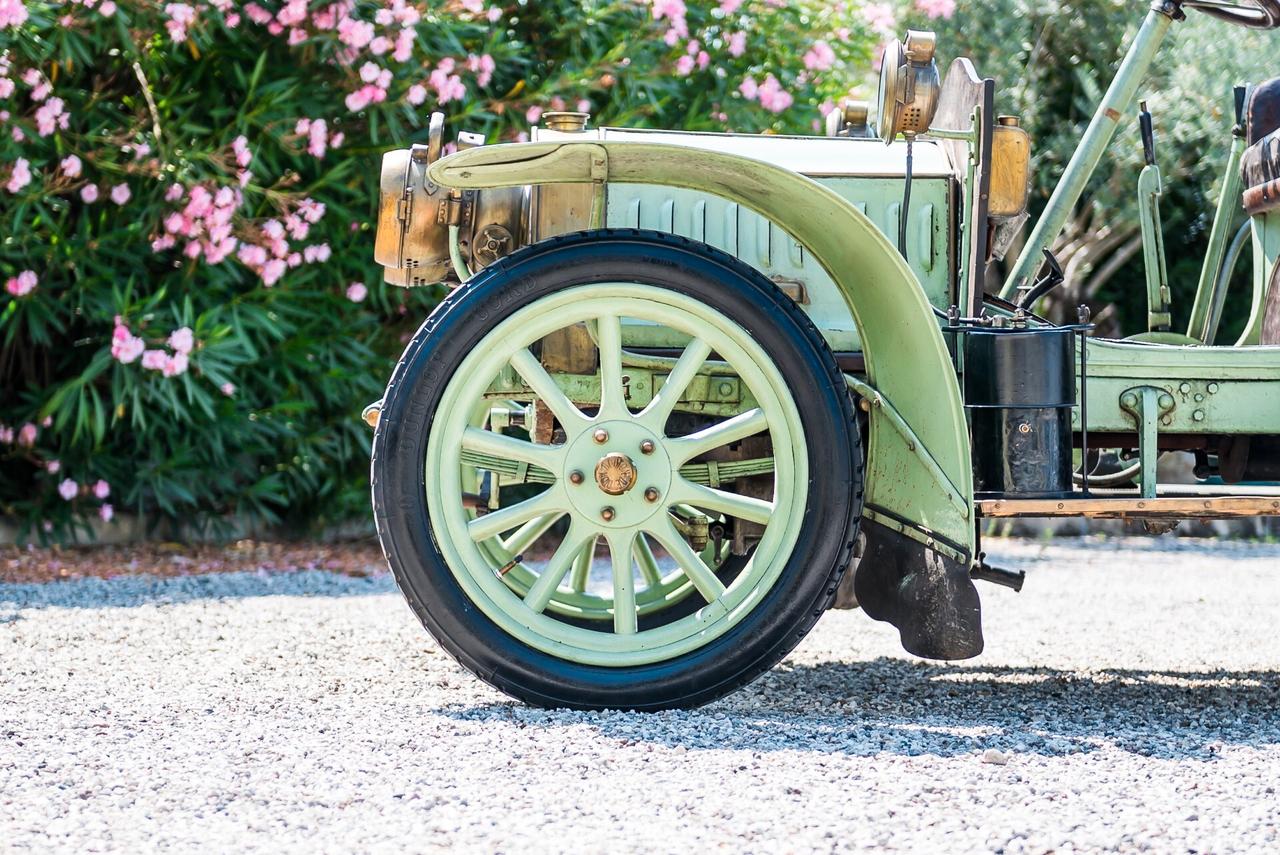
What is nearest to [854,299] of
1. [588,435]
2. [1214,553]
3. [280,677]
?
[588,435]

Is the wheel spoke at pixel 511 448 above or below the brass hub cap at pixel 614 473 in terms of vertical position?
above

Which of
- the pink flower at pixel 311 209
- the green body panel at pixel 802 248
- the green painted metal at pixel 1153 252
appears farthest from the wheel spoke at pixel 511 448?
the pink flower at pixel 311 209

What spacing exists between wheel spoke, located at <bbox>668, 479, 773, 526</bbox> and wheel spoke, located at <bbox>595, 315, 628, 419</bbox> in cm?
19

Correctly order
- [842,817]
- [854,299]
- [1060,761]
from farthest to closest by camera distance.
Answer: [854,299]
[1060,761]
[842,817]

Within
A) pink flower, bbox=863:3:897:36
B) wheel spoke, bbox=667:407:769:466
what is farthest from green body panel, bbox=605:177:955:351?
pink flower, bbox=863:3:897:36

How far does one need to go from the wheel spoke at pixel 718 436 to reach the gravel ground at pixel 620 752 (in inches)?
20.4

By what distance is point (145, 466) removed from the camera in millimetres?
6871

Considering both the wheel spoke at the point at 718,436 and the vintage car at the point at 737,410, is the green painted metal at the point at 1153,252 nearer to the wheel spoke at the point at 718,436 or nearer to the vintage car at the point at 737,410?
the vintage car at the point at 737,410

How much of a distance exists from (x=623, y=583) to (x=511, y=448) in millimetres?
348

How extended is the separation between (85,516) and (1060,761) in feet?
17.5

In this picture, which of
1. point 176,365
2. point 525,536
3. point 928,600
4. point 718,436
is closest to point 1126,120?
point 176,365

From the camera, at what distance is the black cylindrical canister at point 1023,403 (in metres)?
3.20

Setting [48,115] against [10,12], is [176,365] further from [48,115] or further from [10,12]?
[10,12]

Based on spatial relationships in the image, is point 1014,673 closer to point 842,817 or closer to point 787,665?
point 787,665
